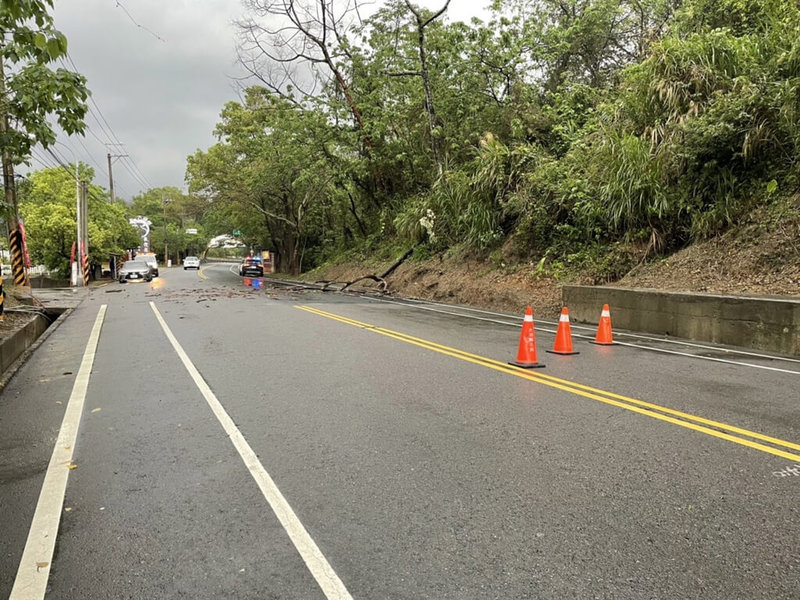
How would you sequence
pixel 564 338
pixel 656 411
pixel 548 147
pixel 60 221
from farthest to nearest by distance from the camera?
pixel 60 221, pixel 548 147, pixel 564 338, pixel 656 411

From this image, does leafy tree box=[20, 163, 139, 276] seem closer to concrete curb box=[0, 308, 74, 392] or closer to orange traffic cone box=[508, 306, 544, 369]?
concrete curb box=[0, 308, 74, 392]

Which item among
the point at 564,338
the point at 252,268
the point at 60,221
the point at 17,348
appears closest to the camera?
the point at 564,338

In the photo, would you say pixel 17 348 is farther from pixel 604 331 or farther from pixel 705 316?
pixel 705 316

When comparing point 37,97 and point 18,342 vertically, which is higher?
point 37,97

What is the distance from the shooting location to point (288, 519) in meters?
3.38

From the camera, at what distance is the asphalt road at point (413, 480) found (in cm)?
281

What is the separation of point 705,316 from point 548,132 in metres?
14.2

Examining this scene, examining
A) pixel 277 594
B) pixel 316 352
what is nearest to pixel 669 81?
pixel 316 352

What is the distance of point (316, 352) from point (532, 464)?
17.4 feet

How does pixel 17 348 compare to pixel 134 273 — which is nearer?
pixel 17 348

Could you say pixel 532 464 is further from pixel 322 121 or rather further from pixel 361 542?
pixel 322 121

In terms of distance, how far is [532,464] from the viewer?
4.17 meters

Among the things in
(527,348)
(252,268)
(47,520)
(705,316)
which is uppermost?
(252,268)

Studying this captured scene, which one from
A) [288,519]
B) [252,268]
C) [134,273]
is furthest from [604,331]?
[252,268]
